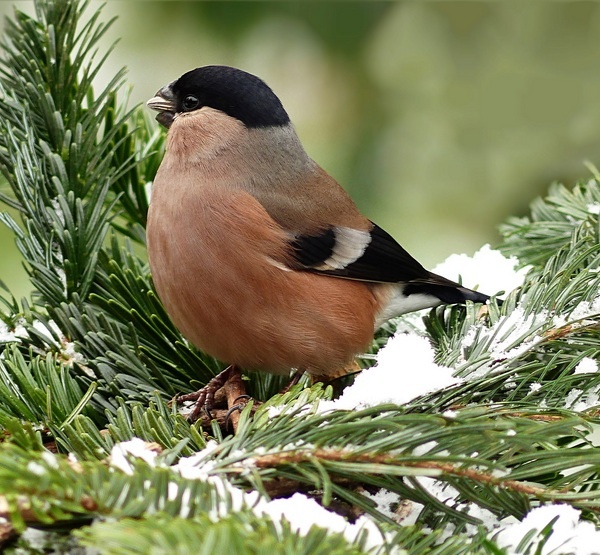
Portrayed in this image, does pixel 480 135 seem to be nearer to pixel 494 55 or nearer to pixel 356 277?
pixel 494 55

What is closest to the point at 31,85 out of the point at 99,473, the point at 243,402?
the point at 243,402

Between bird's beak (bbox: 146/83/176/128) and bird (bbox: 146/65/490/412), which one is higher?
bird's beak (bbox: 146/83/176/128)

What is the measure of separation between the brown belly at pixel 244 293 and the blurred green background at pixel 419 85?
1218 mm

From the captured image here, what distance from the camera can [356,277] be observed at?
2.17m

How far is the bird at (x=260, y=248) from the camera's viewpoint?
1.83 meters

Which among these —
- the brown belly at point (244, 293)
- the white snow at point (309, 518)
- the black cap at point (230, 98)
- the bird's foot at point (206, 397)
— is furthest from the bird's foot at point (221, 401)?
the black cap at point (230, 98)

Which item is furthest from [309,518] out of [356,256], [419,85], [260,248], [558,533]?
[419,85]

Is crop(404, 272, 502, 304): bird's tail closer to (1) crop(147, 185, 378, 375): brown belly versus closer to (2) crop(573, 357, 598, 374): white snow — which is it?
(1) crop(147, 185, 378, 375): brown belly

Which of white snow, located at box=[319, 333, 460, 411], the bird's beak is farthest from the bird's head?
white snow, located at box=[319, 333, 460, 411]

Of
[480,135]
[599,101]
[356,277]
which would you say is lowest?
[356,277]

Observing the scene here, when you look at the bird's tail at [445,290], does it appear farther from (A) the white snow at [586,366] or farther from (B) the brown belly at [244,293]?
(A) the white snow at [586,366]

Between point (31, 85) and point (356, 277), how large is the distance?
971 millimetres

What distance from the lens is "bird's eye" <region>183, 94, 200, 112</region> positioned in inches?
91.6

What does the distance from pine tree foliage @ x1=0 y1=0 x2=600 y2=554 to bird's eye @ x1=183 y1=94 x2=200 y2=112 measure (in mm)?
244
